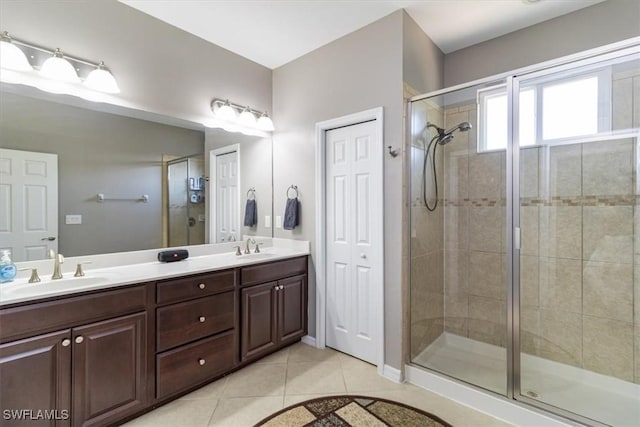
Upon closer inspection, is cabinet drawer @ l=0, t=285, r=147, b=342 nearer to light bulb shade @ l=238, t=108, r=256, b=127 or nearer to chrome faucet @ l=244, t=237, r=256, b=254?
chrome faucet @ l=244, t=237, r=256, b=254

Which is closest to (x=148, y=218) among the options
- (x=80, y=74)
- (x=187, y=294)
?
(x=187, y=294)

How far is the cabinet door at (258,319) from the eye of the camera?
7.93ft

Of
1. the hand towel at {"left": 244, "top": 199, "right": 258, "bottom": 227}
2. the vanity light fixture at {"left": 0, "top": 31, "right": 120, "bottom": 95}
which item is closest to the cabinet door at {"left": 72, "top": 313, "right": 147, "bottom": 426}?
the hand towel at {"left": 244, "top": 199, "right": 258, "bottom": 227}

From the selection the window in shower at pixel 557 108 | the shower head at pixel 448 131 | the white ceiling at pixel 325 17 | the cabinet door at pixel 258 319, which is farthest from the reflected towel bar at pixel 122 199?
the window in shower at pixel 557 108

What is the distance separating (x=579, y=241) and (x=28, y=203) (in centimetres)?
380

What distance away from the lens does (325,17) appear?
239 centimetres

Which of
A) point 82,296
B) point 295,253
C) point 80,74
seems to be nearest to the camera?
point 82,296

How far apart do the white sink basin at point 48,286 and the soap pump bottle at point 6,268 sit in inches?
2.1

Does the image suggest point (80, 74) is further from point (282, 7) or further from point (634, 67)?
point (634, 67)

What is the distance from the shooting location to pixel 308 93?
294 centimetres

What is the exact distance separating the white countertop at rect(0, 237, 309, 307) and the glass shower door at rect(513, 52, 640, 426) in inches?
80.0

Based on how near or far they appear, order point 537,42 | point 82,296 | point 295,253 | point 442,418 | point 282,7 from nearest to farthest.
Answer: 1. point 82,296
2. point 442,418
3. point 282,7
4. point 537,42
5. point 295,253

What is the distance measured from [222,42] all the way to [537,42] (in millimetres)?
2737

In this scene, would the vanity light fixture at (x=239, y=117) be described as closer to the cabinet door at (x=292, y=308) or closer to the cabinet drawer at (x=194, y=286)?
the cabinet drawer at (x=194, y=286)
